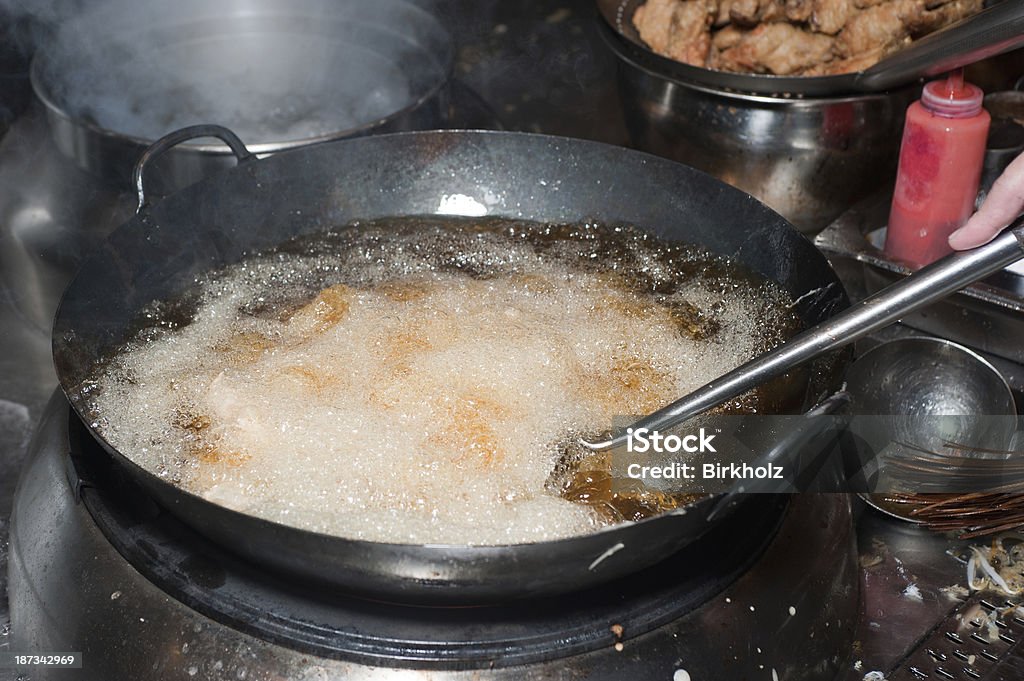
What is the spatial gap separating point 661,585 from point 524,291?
2.16 ft

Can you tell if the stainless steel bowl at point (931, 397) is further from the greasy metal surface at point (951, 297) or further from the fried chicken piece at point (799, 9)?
the fried chicken piece at point (799, 9)

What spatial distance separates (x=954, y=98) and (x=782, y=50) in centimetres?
47

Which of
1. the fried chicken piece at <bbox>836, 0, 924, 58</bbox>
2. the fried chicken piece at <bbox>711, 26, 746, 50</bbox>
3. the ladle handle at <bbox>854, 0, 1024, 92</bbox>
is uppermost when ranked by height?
the ladle handle at <bbox>854, 0, 1024, 92</bbox>

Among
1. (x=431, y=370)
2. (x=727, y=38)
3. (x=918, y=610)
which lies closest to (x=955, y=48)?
(x=727, y=38)

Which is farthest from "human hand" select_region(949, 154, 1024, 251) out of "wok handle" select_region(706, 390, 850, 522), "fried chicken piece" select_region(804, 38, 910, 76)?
"fried chicken piece" select_region(804, 38, 910, 76)

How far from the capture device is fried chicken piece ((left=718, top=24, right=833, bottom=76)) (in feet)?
7.34

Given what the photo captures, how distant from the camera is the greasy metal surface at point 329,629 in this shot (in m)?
1.16

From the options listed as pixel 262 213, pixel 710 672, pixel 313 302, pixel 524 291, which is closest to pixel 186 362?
pixel 313 302

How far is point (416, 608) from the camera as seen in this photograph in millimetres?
1202

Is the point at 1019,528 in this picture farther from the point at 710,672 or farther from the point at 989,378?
the point at 710,672

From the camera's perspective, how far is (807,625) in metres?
1.27

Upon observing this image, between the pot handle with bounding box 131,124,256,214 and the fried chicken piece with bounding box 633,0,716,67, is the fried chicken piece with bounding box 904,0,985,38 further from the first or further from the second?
the pot handle with bounding box 131,124,256,214

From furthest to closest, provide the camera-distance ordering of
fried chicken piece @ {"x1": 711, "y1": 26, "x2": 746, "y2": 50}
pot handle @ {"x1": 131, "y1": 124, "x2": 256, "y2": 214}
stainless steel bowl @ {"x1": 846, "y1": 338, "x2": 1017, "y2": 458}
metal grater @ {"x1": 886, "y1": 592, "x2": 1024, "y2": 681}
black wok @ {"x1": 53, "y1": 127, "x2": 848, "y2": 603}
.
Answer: fried chicken piece @ {"x1": 711, "y1": 26, "x2": 746, "y2": 50}, stainless steel bowl @ {"x1": 846, "y1": 338, "x2": 1017, "y2": 458}, pot handle @ {"x1": 131, "y1": 124, "x2": 256, "y2": 214}, metal grater @ {"x1": 886, "y1": 592, "x2": 1024, "y2": 681}, black wok @ {"x1": 53, "y1": 127, "x2": 848, "y2": 603}

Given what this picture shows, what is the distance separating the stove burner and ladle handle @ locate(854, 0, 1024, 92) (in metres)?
1.04
